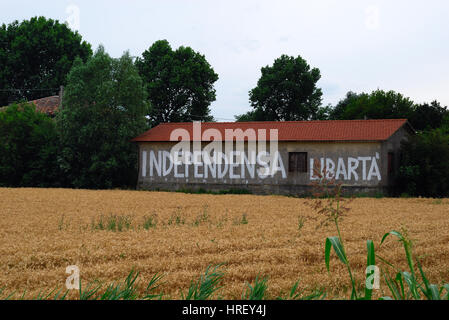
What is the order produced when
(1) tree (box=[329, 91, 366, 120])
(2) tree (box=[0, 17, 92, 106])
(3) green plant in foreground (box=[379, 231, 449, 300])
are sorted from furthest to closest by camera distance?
(1) tree (box=[329, 91, 366, 120]) < (2) tree (box=[0, 17, 92, 106]) < (3) green plant in foreground (box=[379, 231, 449, 300])

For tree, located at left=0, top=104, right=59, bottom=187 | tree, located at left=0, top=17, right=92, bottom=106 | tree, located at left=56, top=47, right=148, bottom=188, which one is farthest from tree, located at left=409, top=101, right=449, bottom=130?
tree, located at left=0, top=17, right=92, bottom=106

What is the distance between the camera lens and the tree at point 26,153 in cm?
3475

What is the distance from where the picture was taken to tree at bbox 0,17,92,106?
50.5m

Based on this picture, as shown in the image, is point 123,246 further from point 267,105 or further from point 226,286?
point 267,105

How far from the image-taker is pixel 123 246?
31.9ft

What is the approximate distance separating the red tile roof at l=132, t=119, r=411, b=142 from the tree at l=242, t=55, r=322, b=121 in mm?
20975

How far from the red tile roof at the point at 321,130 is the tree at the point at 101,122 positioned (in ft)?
5.20

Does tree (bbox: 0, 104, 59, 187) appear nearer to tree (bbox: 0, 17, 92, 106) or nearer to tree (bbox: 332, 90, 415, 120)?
tree (bbox: 0, 17, 92, 106)

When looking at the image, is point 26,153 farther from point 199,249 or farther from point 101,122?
point 199,249

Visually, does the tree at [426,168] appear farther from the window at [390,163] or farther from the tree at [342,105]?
the tree at [342,105]

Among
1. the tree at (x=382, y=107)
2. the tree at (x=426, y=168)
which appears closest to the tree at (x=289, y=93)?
the tree at (x=382, y=107)

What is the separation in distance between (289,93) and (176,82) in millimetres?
13011
